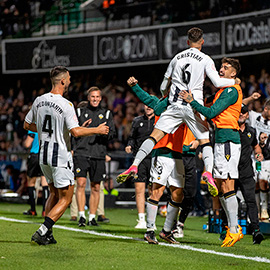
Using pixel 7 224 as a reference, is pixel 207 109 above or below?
above

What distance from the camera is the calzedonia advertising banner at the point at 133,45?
56.1ft

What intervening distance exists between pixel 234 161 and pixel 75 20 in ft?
51.5

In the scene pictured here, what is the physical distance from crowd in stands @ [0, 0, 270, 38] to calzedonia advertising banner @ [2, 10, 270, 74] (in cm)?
54

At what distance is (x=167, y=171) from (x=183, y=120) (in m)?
0.67

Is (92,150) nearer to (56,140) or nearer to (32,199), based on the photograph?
(32,199)

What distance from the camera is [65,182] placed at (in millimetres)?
7176

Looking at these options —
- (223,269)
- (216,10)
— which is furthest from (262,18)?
(223,269)

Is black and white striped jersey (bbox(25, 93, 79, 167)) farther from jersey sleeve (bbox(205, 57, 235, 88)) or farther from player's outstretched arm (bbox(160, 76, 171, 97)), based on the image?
jersey sleeve (bbox(205, 57, 235, 88))

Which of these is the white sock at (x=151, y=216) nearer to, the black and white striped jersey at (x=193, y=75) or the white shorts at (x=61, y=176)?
the white shorts at (x=61, y=176)

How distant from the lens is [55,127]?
7.21m

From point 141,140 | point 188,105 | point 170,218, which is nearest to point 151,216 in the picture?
point 170,218

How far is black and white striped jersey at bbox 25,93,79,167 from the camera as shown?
7.17m

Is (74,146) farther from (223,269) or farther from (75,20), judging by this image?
(75,20)

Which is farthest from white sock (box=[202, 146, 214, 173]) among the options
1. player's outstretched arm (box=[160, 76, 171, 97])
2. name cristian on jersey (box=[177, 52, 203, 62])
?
name cristian on jersey (box=[177, 52, 203, 62])
